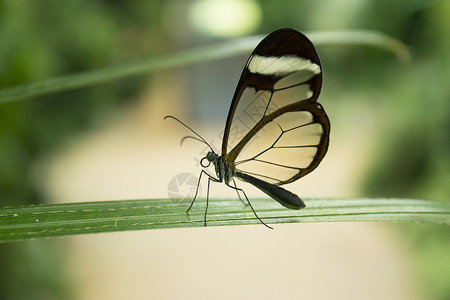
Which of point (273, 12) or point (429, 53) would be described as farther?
Result: point (273, 12)

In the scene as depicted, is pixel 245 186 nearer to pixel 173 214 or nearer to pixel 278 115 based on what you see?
pixel 278 115

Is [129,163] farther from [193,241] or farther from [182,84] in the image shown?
[182,84]

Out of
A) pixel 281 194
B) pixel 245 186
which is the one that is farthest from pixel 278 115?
pixel 245 186

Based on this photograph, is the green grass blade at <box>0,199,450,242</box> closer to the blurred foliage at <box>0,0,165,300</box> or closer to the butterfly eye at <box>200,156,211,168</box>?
the butterfly eye at <box>200,156,211,168</box>

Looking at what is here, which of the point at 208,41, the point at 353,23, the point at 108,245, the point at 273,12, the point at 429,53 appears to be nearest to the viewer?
the point at 429,53

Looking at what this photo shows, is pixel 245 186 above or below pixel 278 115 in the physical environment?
below

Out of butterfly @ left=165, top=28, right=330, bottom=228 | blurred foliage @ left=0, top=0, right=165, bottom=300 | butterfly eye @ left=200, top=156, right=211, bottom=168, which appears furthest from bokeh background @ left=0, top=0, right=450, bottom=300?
butterfly @ left=165, top=28, right=330, bottom=228

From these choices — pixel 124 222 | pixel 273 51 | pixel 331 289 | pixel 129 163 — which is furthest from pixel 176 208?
pixel 129 163
